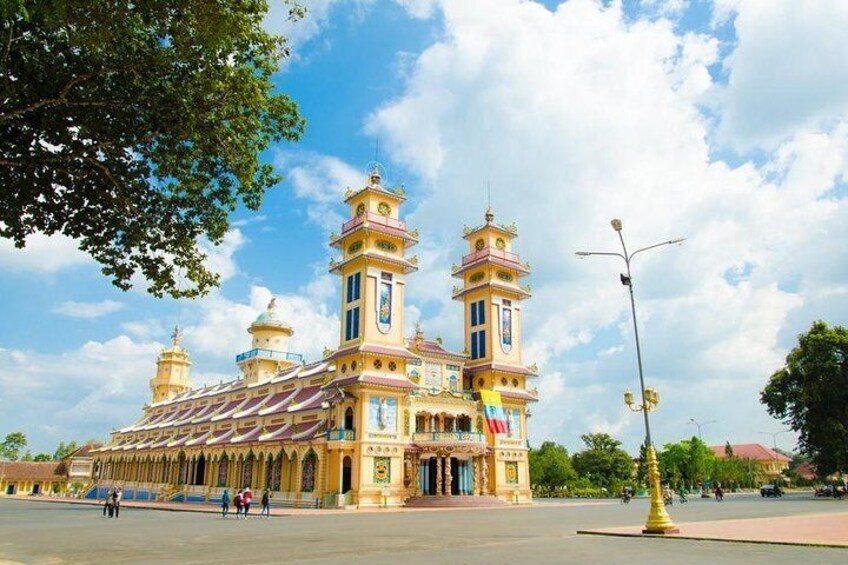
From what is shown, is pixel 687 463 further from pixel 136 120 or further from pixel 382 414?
pixel 136 120

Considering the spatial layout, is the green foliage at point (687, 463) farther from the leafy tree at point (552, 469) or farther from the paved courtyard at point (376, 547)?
the paved courtyard at point (376, 547)

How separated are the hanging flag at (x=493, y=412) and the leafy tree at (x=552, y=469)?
28268 millimetres

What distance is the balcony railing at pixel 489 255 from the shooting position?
5588 centimetres

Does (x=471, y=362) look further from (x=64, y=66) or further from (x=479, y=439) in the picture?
(x=64, y=66)

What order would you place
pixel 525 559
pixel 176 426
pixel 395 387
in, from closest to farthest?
1. pixel 525 559
2. pixel 395 387
3. pixel 176 426

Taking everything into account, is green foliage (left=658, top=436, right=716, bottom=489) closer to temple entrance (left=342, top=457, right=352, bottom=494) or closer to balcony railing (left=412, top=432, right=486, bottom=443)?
balcony railing (left=412, top=432, right=486, bottom=443)

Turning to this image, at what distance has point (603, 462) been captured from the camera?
77.9 m

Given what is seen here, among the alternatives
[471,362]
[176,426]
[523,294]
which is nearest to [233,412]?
[176,426]

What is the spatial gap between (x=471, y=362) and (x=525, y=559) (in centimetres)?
4107

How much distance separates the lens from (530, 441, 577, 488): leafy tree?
75.4 meters

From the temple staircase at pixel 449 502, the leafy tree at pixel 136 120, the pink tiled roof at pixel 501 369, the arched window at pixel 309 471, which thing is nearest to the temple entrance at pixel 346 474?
the arched window at pixel 309 471

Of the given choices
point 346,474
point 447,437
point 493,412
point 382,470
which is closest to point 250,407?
point 346,474

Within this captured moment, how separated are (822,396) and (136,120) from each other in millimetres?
51793

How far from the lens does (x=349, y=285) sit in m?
49.3
